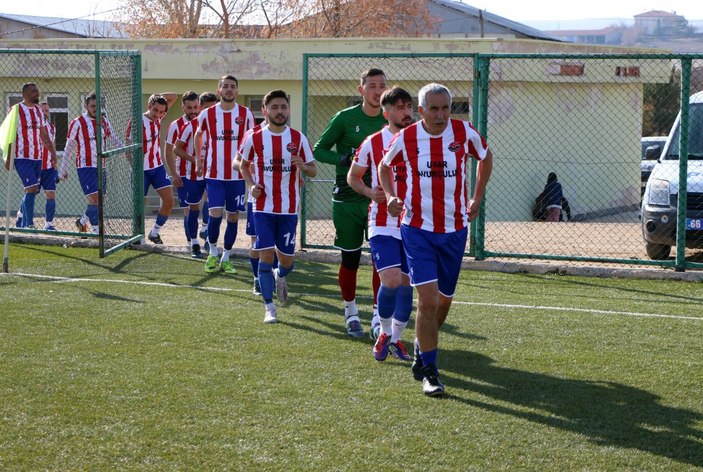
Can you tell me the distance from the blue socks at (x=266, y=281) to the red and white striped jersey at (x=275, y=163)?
0.48 metres

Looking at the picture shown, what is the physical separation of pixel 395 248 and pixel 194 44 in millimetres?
17403

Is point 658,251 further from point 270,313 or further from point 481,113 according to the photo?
point 270,313

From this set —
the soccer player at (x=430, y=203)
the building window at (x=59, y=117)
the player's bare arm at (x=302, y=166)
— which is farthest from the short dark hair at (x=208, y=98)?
the building window at (x=59, y=117)

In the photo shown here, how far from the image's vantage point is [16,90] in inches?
941

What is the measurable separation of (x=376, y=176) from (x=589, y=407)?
2.24 metres

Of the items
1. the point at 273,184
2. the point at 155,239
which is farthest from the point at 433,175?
the point at 155,239

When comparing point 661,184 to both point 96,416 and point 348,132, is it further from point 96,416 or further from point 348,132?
point 96,416

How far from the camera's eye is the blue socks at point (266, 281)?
8.70 m

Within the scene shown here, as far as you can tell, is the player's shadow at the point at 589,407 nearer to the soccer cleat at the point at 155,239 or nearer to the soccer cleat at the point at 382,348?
the soccer cleat at the point at 382,348

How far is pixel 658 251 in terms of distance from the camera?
12445 mm

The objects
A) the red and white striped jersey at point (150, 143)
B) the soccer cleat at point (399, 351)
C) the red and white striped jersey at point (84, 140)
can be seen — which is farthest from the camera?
the red and white striped jersey at point (84, 140)

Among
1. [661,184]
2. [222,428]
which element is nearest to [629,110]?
[661,184]

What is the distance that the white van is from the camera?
38.6ft

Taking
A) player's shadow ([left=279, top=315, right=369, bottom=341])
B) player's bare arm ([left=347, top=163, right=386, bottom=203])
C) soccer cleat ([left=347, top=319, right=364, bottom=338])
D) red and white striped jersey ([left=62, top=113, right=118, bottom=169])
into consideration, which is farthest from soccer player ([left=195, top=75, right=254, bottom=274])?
player's bare arm ([left=347, top=163, right=386, bottom=203])
